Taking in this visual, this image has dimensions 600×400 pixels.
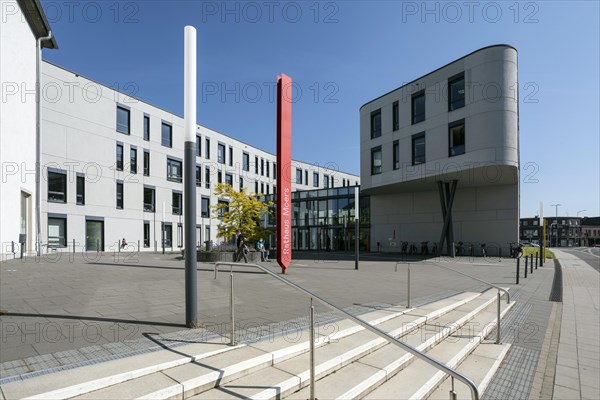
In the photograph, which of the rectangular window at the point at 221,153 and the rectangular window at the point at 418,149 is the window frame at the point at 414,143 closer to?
the rectangular window at the point at 418,149

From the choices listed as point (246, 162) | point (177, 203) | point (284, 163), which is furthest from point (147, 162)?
point (284, 163)

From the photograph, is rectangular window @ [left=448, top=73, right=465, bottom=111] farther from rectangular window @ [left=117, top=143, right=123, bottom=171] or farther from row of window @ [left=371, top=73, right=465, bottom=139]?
rectangular window @ [left=117, top=143, right=123, bottom=171]

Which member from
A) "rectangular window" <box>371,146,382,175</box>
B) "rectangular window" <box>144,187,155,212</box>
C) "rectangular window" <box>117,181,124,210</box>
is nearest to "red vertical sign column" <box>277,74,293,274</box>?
"rectangular window" <box>371,146,382,175</box>

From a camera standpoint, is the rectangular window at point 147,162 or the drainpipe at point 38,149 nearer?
the drainpipe at point 38,149

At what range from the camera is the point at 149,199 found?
35.2 m

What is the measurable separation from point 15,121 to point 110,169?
14.1 meters

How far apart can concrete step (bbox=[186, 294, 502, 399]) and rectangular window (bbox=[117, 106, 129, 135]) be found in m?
32.7

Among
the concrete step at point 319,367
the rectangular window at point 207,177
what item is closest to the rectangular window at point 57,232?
the rectangular window at point 207,177

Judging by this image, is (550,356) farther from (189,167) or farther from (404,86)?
(404,86)

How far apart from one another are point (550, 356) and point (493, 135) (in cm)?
2006

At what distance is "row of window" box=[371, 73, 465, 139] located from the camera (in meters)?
25.2

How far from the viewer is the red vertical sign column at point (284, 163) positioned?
12.1m

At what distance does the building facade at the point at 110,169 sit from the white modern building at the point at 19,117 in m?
6.45

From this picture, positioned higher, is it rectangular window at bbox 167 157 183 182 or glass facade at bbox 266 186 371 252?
rectangular window at bbox 167 157 183 182
